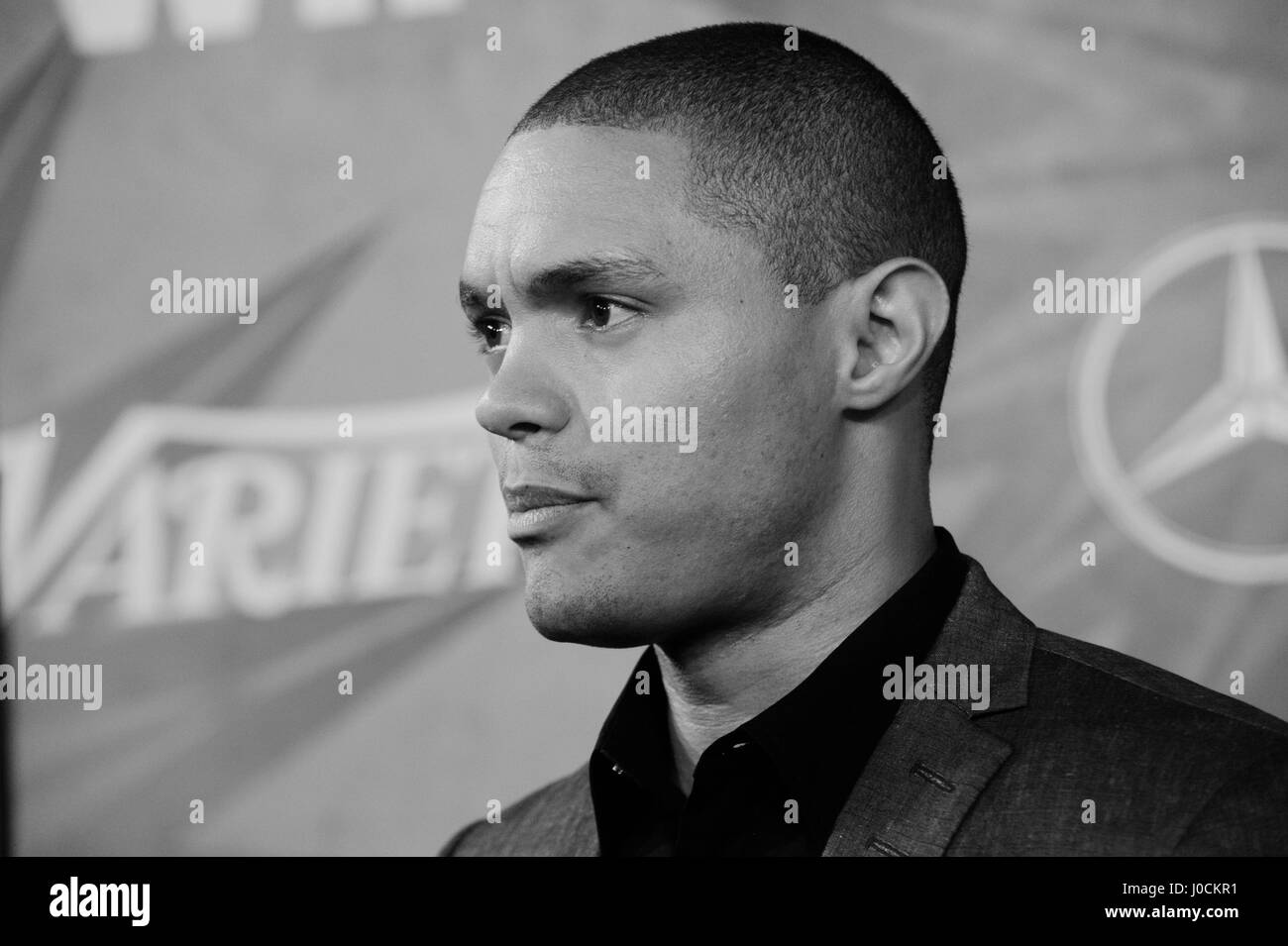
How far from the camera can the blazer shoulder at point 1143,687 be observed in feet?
4.92

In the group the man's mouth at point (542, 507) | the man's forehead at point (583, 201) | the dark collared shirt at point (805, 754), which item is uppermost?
the man's forehead at point (583, 201)

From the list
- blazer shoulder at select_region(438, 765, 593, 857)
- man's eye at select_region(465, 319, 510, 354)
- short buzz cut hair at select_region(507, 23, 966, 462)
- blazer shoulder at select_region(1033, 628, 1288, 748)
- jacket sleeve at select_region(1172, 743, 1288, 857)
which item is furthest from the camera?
blazer shoulder at select_region(438, 765, 593, 857)

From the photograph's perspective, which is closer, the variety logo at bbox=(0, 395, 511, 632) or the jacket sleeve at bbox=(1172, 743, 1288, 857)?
the jacket sleeve at bbox=(1172, 743, 1288, 857)

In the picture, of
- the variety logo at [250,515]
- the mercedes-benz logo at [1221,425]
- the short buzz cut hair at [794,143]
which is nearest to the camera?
the short buzz cut hair at [794,143]

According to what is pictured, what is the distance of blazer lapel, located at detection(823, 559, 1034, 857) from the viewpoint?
1.46 metres

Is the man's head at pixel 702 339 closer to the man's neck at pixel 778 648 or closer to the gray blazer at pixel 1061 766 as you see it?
the man's neck at pixel 778 648

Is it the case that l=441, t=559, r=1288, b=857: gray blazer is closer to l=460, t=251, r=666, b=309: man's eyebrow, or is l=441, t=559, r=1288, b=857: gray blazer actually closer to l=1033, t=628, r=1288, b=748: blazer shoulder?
l=1033, t=628, r=1288, b=748: blazer shoulder

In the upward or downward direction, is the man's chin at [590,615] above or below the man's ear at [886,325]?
below

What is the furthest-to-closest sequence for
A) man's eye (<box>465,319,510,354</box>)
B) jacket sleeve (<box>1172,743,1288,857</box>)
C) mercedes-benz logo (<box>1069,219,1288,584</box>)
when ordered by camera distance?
1. mercedes-benz logo (<box>1069,219,1288,584</box>)
2. man's eye (<box>465,319,510,354</box>)
3. jacket sleeve (<box>1172,743,1288,857</box>)

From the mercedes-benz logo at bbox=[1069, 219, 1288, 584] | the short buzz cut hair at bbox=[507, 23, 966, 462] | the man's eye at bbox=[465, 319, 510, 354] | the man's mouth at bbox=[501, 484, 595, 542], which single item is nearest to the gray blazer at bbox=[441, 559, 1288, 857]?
the short buzz cut hair at bbox=[507, 23, 966, 462]

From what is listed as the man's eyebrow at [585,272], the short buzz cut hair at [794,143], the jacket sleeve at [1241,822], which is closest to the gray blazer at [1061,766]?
the jacket sleeve at [1241,822]

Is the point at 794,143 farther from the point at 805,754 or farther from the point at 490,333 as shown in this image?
the point at 805,754

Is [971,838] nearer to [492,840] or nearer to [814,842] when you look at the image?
[814,842]
